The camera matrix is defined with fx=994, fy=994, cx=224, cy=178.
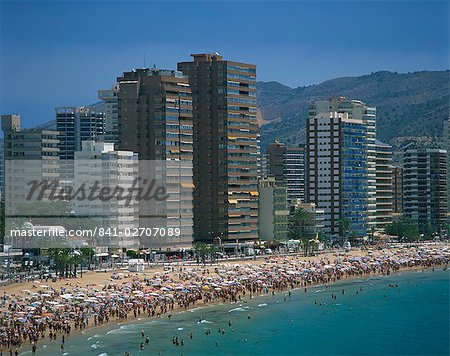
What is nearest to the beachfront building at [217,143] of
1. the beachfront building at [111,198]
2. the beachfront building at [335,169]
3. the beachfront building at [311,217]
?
the beachfront building at [111,198]

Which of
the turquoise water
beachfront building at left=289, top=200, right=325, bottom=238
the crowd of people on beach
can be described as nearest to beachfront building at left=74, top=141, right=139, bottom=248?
the crowd of people on beach

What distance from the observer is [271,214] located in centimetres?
16700

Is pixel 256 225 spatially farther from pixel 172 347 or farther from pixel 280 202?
pixel 172 347

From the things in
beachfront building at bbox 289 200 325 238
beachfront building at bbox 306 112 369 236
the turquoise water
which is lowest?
the turquoise water

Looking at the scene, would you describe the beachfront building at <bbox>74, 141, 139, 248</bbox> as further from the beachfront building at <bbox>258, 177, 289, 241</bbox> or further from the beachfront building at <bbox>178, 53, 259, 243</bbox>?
the beachfront building at <bbox>258, 177, 289, 241</bbox>

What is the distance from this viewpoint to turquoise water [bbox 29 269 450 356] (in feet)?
271

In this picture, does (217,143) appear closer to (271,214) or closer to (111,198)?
(271,214)

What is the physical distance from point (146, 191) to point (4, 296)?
160ft

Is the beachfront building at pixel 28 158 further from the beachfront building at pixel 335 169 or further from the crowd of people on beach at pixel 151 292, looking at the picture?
the beachfront building at pixel 335 169

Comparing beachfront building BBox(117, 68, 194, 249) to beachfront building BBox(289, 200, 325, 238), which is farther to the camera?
beachfront building BBox(289, 200, 325, 238)

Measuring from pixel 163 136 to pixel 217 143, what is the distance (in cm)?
1388

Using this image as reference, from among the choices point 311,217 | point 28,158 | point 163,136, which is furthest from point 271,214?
point 28,158

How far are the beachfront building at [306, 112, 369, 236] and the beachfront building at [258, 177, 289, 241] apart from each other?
23.4 meters

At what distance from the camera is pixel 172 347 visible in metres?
82.0
